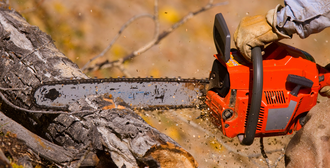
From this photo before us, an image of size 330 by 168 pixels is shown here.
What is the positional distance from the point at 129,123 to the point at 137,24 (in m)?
4.01

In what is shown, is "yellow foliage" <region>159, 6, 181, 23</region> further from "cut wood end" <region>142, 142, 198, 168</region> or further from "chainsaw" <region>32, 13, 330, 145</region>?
"cut wood end" <region>142, 142, 198, 168</region>

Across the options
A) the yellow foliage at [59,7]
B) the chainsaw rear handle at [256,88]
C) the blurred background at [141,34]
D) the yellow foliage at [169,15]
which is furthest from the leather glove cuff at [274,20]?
the yellow foliage at [59,7]

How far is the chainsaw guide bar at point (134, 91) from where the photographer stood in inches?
84.4

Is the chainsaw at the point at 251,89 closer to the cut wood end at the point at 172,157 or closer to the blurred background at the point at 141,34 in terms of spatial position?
the cut wood end at the point at 172,157

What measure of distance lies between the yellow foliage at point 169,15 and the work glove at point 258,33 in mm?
3767

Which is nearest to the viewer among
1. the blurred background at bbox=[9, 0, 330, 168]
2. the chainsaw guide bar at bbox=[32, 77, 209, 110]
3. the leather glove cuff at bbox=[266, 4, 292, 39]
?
the leather glove cuff at bbox=[266, 4, 292, 39]

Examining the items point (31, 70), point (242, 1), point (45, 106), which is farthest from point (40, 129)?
point (242, 1)

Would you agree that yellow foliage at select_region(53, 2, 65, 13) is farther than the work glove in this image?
Yes

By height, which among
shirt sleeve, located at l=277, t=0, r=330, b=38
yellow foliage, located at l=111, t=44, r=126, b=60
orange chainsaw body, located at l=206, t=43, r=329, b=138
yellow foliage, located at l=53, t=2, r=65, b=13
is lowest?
orange chainsaw body, located at l=206, t=43, r=329, b=138

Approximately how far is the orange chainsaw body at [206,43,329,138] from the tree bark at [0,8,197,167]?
2.02ft

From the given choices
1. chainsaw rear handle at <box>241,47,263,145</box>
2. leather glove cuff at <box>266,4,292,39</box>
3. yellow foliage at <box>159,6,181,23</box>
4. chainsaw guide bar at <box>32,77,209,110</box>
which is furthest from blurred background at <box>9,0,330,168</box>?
leather glove cuff at <box>266,4,292,39</box>

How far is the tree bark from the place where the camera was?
1588 mm

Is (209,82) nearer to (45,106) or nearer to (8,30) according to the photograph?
(45,106)

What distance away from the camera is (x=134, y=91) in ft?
7.63
